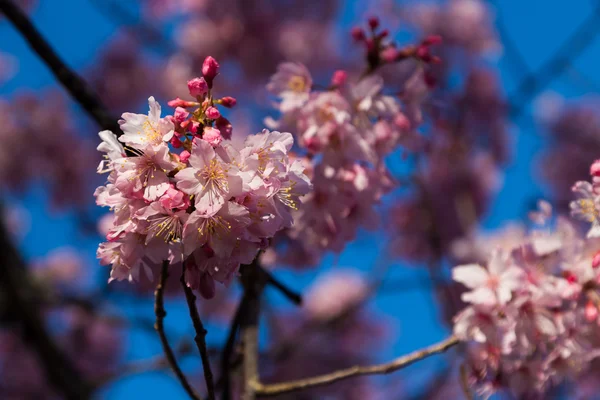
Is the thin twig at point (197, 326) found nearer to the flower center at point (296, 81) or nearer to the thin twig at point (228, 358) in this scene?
the thin twig at point (228, 358)

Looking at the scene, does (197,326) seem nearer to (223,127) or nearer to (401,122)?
(223,127)

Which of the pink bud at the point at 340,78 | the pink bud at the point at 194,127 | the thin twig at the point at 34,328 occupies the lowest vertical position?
the pink bud at the point at 194,127

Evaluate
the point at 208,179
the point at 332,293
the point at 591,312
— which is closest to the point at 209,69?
the point at 208,179

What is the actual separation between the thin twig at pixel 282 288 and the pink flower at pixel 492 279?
24.7 inches

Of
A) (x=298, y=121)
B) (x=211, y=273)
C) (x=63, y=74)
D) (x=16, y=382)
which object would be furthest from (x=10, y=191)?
(x=211, y=273)

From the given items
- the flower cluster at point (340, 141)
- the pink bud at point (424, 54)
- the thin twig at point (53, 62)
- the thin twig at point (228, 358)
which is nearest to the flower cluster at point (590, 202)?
the flower cluster at point (340, 141)

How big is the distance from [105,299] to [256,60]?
10.7 ft

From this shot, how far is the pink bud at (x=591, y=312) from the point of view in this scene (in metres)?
1.76

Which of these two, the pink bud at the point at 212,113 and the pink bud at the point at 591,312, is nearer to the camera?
the pink bud at the point at 212,113

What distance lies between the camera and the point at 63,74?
79.9 inches

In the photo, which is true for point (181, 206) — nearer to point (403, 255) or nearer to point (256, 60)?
point (403, 255)

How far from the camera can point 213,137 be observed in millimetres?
1222

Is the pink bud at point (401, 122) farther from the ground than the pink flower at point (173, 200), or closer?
farther from the ground

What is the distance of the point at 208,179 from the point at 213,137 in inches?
3.8
